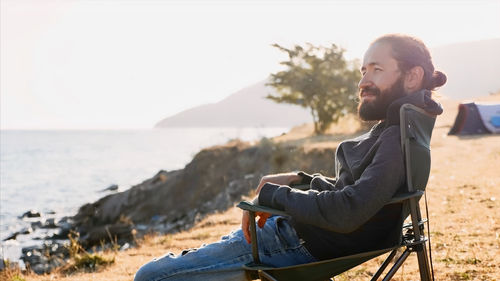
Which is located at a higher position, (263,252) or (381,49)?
(381,49)

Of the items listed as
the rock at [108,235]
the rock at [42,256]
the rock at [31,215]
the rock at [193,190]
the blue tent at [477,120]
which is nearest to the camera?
the rock at [42,256]

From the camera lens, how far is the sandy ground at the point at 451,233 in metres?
5.18

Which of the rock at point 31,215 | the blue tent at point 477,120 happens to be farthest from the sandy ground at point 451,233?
the rock at point 31,215

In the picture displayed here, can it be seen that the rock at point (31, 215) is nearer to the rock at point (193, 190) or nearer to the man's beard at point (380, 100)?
the rock at point (193, 190)

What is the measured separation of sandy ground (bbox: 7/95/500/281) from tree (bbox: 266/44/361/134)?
412 inches

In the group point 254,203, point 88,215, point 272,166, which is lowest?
point 88,215

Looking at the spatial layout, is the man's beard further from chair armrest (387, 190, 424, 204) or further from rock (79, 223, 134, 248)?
rock (79, 223, 134, 248)

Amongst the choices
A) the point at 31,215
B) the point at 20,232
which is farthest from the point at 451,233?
the point at 31,215

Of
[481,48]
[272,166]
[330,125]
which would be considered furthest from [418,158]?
[481,48]

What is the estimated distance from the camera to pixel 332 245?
271 centimetres

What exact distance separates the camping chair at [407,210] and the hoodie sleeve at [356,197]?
0.15ft

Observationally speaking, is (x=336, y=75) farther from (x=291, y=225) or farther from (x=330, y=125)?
(x=291, y=225)

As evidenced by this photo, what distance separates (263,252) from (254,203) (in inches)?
12.4

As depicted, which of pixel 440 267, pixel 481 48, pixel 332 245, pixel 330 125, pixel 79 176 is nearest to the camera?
pixel 332 245
